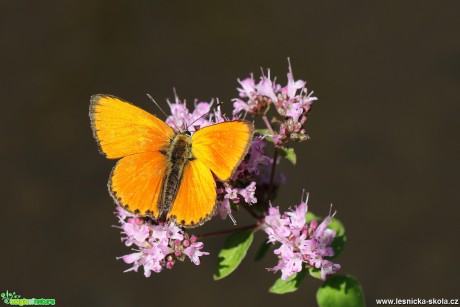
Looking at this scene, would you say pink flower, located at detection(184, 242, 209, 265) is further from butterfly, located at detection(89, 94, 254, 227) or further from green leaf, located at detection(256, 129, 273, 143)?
green leaf, located at detection(256, 129, 273, 143)

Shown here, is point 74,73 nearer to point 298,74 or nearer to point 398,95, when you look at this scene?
point 298,74

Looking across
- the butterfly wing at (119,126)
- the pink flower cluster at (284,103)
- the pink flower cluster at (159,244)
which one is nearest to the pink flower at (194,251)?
the pink flower cluster at (159,244)

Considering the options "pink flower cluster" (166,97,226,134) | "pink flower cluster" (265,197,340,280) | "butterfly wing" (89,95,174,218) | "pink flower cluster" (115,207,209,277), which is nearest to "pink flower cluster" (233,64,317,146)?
"pink flower cluster" (166,97,226,134)

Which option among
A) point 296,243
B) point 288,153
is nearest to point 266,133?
point 288,153

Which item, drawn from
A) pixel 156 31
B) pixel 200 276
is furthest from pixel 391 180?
pixel 156 31

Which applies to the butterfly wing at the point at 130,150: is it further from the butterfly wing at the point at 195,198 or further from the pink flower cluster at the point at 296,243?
the pink flower cluster at the point at 296,243

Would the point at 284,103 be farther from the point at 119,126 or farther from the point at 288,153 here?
the point at 119,126
